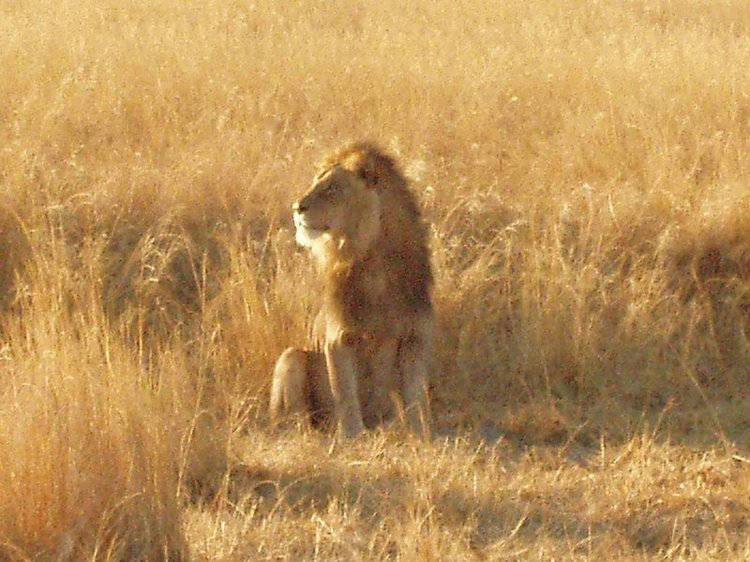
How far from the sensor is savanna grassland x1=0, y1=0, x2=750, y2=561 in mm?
4805

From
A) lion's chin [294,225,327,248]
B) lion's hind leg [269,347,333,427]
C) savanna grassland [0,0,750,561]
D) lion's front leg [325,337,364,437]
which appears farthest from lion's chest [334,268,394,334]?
savanna grassland [0,0,750,561]

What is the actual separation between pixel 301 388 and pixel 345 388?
0.94ft

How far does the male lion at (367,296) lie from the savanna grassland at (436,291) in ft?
0.78

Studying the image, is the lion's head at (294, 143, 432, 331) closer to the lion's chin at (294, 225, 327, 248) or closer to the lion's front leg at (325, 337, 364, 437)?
the lion's chin at (294, 225, 327, 248)

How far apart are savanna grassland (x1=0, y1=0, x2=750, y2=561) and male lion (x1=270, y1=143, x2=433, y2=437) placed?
9.3 inches

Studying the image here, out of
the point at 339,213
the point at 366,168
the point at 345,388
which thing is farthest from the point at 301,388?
the point at 366,168

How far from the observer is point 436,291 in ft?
23.9

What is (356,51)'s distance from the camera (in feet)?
37.1

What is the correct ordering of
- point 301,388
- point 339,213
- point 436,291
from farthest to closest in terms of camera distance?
point 436,291 < point 301,388 < point 339,213

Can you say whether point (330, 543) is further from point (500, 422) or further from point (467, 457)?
point (500, 422)

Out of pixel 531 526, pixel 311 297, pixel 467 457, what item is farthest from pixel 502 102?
pixel 531 526

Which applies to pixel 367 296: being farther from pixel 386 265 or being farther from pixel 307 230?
pixel 307 230

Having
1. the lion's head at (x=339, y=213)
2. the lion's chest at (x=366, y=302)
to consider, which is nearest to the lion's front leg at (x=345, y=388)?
the lion's chest at (x=366, y=302)

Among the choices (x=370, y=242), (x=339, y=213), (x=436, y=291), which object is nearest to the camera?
(x=339, y=213)
